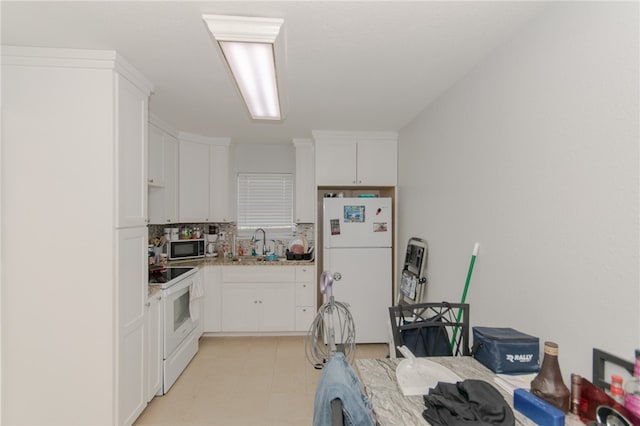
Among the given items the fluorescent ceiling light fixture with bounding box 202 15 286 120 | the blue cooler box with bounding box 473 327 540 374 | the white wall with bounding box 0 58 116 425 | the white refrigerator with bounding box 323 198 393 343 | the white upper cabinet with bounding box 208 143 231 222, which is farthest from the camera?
the white upper cabinet with bounding box 208 143 231 222

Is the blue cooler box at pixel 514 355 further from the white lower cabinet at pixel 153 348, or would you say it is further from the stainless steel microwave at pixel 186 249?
the stainless steel microwave at pixel 186 249

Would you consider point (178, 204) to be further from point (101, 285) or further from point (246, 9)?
point (246, 9)

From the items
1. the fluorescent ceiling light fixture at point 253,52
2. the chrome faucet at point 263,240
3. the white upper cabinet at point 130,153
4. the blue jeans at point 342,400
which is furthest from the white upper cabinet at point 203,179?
the blue jeans at point 342,400

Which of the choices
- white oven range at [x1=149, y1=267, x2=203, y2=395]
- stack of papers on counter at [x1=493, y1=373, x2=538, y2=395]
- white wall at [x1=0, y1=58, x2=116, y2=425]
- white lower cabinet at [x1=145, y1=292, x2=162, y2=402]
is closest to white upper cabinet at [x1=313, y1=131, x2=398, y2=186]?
white oven range at [x1=149, y1=267, x2=203, y2=395]

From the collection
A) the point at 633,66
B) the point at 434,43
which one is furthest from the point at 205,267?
the point at 633,66

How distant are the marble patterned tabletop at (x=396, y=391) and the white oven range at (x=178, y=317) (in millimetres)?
1930

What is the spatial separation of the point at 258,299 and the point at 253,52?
2912 millimetres

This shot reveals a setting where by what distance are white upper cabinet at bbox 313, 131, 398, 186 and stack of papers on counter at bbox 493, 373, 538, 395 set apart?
2.60m

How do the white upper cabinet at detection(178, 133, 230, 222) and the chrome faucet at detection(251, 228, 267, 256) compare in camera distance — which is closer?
the white upper cabinet at detection(178, 133, 230, 222)

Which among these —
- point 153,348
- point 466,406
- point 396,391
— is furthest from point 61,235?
point 466,406

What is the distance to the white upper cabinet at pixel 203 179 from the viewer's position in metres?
3.81

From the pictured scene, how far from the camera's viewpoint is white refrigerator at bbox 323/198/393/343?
3.52 metres

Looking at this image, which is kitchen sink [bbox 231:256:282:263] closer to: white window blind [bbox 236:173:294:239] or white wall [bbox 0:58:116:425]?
white window blind [bbox 236:173:294:239]

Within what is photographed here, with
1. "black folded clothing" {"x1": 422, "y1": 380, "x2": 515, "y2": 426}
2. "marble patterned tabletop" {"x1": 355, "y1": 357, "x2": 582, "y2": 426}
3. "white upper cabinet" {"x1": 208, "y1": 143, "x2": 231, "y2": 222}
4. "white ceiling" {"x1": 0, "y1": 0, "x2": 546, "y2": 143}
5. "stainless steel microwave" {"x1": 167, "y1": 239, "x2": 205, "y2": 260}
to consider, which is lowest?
"marble patterned tabletop" {"x1": 355, "y1": 357, "x2": 582, "y2": 426}
